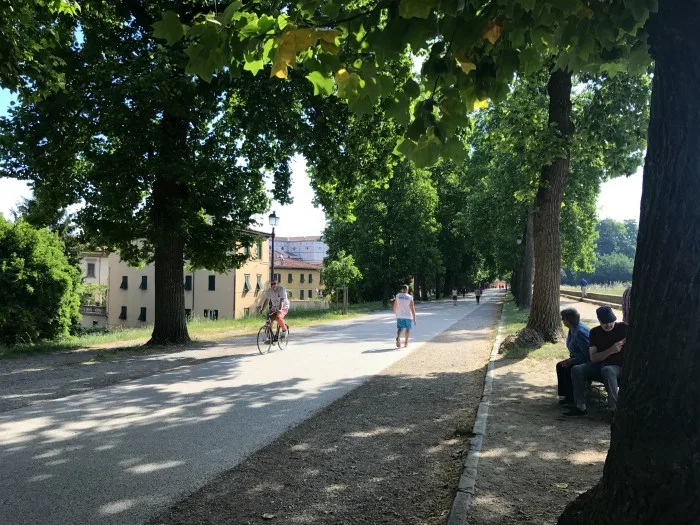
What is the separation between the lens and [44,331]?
62.3 ft

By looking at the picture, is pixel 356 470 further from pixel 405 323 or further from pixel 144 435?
pixel 405 323

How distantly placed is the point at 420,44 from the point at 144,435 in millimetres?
4924

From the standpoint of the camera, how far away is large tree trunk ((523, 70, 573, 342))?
1251 centimetres

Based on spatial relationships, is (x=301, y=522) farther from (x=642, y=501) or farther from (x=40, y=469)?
(x=40, y=469)

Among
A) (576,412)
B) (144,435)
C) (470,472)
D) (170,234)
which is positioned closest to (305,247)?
(170,234)

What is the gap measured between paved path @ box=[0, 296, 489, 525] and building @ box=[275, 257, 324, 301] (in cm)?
7005

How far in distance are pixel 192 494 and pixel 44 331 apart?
17453mm

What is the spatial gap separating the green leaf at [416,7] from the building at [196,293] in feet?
177

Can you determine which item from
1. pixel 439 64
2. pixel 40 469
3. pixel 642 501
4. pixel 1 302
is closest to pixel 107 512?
pixel 40 469

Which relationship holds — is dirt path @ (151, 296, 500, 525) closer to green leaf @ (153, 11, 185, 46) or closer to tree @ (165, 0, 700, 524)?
tree @ (165, 0, 700, 524)

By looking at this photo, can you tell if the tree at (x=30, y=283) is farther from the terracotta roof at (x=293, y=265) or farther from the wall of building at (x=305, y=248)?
the wall of building at (x=305, y=248)

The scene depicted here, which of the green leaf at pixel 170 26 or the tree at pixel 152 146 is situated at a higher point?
the tree at pixel 152 146

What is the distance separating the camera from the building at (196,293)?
188 feet

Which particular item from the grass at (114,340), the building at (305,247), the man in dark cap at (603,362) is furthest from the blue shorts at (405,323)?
the building at (305,247)
